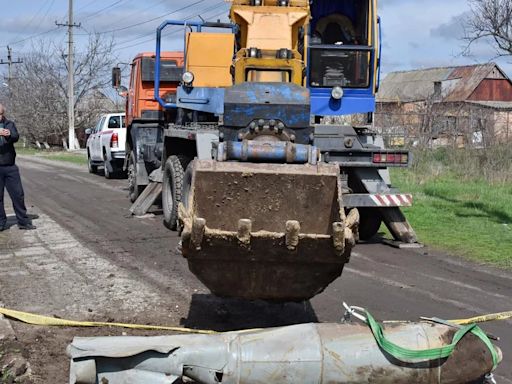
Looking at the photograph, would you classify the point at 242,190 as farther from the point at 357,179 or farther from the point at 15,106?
the point at 15,106

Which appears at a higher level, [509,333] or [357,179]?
[357,179]

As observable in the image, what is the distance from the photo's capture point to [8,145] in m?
10.6

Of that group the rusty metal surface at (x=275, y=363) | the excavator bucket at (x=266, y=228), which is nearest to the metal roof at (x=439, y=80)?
the excavator bucket at (x=266, y=228)

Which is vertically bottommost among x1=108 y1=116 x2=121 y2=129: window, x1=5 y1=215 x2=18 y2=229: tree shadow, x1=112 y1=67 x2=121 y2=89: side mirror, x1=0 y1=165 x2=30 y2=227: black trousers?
x1=5 y1=215 x2=18 y2=229: tree shadow

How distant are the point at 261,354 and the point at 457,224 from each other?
27.3 ft

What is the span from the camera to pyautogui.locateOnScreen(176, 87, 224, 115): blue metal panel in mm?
10797

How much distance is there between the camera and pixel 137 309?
6.56m

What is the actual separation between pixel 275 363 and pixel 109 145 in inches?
708

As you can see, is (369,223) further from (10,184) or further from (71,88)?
(71,88)

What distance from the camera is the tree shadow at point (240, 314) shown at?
20.1 feet

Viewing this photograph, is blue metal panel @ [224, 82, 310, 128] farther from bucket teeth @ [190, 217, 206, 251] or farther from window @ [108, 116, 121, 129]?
window @ [108, 116, 121, 129]

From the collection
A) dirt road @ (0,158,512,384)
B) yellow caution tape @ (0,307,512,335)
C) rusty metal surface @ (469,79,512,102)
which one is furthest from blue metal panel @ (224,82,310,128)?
rusty metal surface @ (469,79,512,102)

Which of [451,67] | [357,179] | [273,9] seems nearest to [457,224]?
[357,179]

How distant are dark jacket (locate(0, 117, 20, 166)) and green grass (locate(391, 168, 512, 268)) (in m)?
6.43
